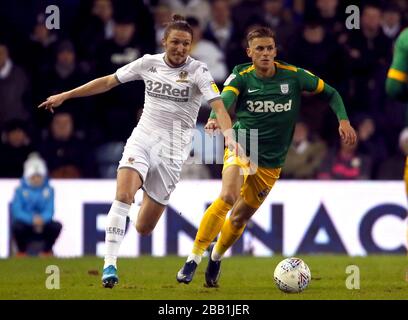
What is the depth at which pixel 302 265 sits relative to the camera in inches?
423

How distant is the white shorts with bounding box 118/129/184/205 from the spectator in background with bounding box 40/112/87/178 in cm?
571

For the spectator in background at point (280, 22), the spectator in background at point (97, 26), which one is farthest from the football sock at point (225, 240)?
the spectator in background at point (97, 26)

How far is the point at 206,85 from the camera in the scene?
35.7 ft

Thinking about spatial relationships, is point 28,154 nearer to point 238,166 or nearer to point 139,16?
point 139,16

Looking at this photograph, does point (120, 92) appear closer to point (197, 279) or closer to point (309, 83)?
point (197, 279)

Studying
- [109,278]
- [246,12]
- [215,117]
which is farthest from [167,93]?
[246,12]

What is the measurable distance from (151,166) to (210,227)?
2.66 ft

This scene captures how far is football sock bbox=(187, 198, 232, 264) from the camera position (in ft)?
36.2

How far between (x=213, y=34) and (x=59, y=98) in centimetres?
750

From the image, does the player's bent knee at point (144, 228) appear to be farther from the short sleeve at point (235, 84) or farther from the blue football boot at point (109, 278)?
the short sleeve at point (235, 84)

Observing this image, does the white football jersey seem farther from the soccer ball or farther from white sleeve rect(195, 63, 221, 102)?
the soccer ball

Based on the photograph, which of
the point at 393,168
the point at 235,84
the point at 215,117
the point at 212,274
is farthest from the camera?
the point at 393,168

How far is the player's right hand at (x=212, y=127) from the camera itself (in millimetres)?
10594

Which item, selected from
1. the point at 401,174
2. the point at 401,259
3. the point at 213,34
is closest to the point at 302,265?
the point at 401,259
